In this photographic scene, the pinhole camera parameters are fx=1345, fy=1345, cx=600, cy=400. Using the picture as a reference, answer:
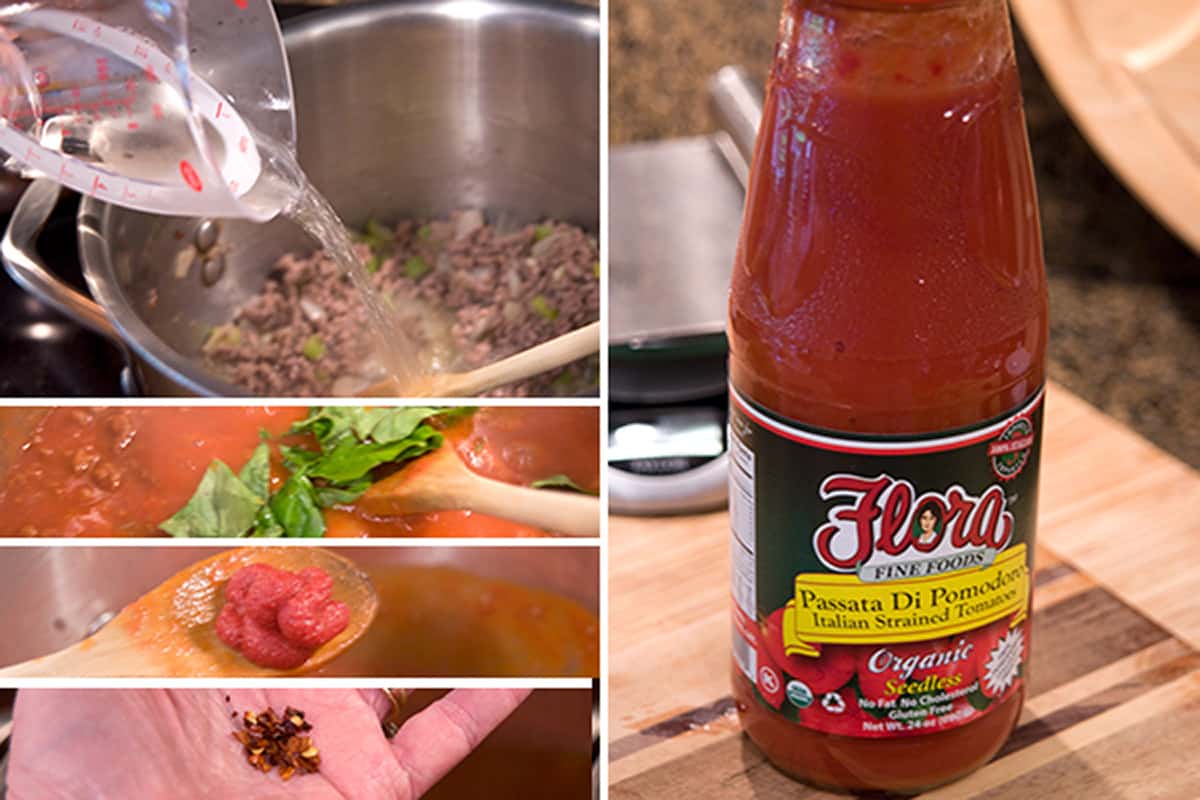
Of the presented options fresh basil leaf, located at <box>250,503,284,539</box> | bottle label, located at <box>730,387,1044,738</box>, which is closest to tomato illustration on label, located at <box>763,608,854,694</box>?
bottle label, located at <box>730,387,1044,738</box>

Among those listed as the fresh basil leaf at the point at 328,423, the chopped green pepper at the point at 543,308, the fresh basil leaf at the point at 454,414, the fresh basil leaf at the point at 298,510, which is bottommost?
the fresh basil leaf at the point at 298,510

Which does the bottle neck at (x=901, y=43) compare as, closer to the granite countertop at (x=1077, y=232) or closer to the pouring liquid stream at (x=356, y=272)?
the pouring liquid stream at (x=356, y=272)

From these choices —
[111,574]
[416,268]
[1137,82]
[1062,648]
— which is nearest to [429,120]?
[416,268]

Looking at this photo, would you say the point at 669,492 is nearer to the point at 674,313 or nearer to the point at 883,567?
the point at 674,313

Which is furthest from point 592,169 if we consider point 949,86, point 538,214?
point 949,86

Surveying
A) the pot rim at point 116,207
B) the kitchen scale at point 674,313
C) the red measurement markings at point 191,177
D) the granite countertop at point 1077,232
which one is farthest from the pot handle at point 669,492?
the granite countertop at point 1077,232

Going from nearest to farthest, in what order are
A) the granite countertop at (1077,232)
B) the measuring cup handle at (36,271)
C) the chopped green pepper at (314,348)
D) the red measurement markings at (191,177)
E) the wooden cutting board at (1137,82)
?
the red measurement markings at (191,177)
the measuring cup handle at (36,271)
the chopped green pepper at (314,348)
the wooden cutting board at (1137,82)
the granite countertop at (1077,232)
